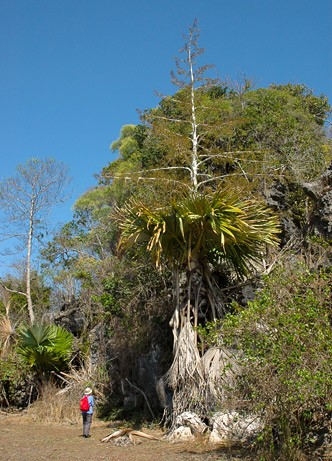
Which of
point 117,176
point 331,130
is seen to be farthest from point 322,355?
point 331,130

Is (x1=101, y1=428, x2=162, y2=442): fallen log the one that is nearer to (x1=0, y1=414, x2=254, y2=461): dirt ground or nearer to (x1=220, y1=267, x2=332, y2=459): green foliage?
(x1=0, y1=414, x2=254, y2=461): dirt ground

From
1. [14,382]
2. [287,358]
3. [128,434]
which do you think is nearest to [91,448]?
[128,434]

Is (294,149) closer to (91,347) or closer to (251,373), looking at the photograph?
(91,347)

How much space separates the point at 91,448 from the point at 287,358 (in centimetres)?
507

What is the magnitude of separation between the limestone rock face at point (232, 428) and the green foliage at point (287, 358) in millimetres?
678

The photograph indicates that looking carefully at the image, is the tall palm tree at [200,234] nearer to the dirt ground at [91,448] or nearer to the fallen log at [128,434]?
the fallen log at [128,434]

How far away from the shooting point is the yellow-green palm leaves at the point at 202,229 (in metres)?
10.6

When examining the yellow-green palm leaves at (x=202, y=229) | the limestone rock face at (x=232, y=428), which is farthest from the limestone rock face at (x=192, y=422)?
the yellow-green palm leaves at (x=202, y=229)

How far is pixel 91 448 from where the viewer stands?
1002 centimetres

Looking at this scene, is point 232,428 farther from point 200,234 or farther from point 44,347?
point 44,347

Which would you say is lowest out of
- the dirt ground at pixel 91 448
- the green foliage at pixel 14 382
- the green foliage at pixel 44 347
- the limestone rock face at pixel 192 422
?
the dirt ground at pixel 91 448

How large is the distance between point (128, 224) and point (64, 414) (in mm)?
6231

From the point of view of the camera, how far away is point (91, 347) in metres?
16.0

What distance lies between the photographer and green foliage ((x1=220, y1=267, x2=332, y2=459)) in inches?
260
